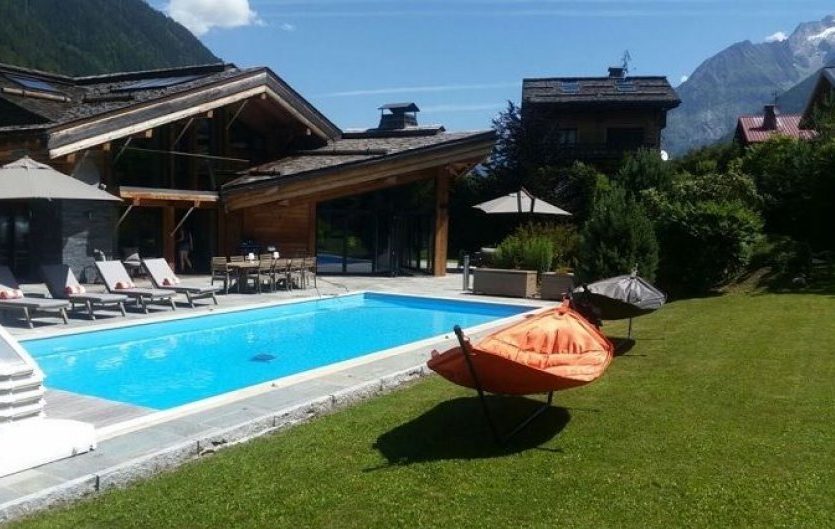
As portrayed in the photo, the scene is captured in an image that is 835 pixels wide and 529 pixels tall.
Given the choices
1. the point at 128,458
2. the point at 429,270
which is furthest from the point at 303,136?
the point at 128,458

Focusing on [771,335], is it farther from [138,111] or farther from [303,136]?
[303,136]

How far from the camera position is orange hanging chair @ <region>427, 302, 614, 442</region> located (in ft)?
16.6

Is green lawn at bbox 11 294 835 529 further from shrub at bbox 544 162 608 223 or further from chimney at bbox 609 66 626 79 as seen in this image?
chimney at bbox 609 66 626 79

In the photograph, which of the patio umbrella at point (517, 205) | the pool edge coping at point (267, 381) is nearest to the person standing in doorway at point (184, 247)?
the pool edge coping at point (267, 381)

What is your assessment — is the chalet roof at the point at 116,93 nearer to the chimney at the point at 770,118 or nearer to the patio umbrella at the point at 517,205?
the patio umbrella at the point at 517,205

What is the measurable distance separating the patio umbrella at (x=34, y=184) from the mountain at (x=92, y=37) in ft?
142

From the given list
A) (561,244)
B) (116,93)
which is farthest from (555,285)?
(116,93)

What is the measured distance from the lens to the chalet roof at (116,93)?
16328mm

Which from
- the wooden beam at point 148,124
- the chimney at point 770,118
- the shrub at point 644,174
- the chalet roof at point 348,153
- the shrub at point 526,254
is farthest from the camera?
the chimney at point 770,118

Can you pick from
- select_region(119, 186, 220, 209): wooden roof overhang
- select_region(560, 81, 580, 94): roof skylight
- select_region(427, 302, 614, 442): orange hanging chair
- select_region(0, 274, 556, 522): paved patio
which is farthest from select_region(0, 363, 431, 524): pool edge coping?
select_region(560, 81, 580, 94): roof skylight

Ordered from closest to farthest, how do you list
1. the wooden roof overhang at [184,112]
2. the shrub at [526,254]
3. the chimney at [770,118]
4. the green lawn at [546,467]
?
the green lawn at [546,467]
the wooden roof overhang at [184,112]
the shrub at [526,254]
the chimney at [770,118]

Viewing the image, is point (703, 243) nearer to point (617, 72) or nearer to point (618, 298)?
point (618, 298)

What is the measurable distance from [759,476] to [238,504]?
3.21 m

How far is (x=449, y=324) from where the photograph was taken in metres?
14.1
